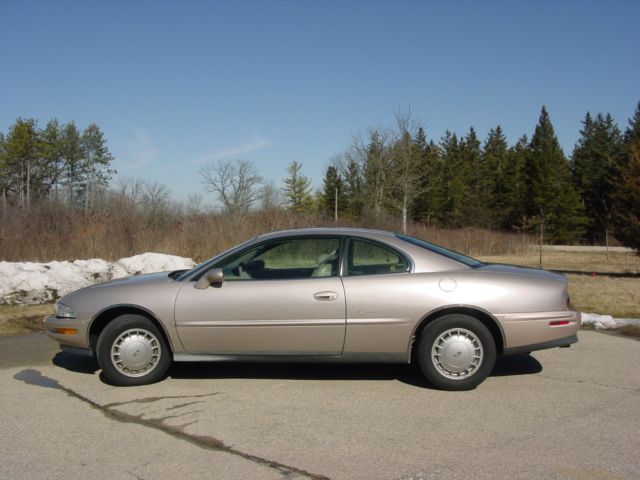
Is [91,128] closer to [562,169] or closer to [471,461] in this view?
[562,169]

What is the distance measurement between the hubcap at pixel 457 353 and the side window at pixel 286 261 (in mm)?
1133

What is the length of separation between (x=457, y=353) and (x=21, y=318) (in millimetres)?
7255

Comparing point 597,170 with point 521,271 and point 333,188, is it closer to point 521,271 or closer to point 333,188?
point 333,188

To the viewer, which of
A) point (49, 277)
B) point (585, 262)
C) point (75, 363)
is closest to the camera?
point (75, 363)

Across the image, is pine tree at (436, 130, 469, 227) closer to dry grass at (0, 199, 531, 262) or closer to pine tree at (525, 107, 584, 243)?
pine tree at (525, 107, 584, 243)

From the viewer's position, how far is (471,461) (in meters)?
3.61

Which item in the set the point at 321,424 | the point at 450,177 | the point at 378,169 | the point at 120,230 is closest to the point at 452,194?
the point at 450,177

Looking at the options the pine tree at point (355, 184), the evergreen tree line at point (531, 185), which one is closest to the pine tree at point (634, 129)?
the evergreen tree line at point (531, 185)

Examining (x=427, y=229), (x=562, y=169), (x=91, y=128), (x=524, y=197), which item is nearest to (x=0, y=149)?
(x=91, y=128)

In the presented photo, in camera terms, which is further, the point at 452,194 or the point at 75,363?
the point at 452,194

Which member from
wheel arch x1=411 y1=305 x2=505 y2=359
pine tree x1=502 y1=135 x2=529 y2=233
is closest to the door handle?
wheel arch x1=411 y1=305 x2=505 y2=359

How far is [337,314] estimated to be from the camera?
16.8ft

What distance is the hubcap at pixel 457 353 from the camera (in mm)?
5102

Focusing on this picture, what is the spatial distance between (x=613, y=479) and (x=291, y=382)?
9.45 feet
